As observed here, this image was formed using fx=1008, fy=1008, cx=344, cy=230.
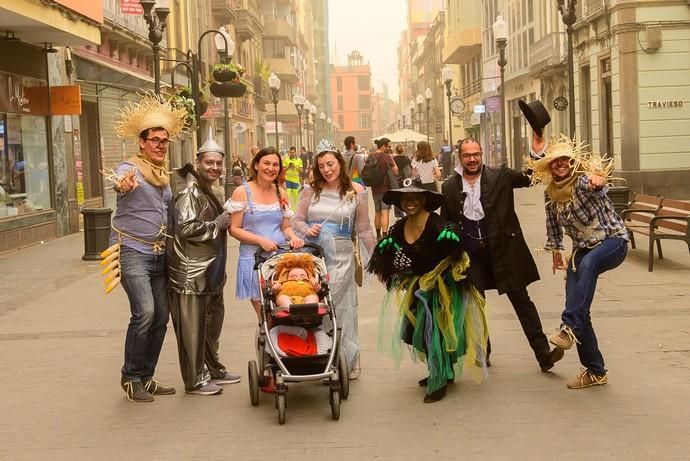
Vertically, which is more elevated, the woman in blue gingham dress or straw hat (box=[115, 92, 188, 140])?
straw hat (box=[115, 92, 188, 140])

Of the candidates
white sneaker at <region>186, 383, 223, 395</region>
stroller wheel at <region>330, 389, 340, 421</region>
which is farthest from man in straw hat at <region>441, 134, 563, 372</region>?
white sneaker at <region>186, 383, 223, 395</region>

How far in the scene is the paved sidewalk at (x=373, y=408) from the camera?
5.39 meters

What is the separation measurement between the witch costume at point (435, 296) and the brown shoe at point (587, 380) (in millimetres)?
591

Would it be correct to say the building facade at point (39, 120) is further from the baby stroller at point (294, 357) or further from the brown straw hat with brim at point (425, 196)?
the baby stroller at point (294, 357)

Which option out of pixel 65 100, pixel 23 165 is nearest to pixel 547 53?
pixel 65 100

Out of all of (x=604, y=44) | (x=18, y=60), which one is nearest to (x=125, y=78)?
(x=18, y=60)

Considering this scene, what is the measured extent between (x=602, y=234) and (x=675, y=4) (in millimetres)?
19840

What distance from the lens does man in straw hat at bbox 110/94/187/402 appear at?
646cm

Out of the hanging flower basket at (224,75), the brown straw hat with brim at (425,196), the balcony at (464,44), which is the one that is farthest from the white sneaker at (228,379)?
the balcony at (464,44)

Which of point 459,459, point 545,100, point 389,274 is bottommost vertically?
point 459,459

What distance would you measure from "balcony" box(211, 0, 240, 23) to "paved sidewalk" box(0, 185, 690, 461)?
37502mm

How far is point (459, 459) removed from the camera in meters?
5.13

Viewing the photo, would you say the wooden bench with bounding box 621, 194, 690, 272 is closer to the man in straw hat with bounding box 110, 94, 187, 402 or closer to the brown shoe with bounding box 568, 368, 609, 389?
the brown shoe with bounding box 568, 368, 609, 389

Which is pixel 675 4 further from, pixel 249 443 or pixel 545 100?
pixel 249 443
